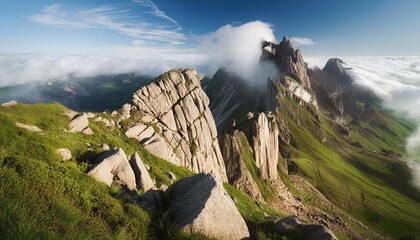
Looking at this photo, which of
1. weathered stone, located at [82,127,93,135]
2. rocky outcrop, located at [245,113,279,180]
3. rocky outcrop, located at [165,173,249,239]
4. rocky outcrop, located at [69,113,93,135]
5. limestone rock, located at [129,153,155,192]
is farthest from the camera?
rocky outcrop, located at [245,113,279,180]

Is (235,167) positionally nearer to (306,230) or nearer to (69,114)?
(69,114)

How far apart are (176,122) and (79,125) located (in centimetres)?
4450

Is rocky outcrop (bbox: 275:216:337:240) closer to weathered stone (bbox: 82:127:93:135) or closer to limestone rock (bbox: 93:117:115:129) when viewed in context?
weathered stone (bbox: 82:127:93:135)

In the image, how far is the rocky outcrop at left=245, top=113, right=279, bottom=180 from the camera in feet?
534

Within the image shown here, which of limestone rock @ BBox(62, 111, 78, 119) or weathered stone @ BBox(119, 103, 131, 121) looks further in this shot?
weathered stone @ BBox(119, 103, 131, 121)

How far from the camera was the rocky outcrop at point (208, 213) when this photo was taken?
17.2m

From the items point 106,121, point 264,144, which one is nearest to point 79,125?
point 106,121

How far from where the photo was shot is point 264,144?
172750 mm

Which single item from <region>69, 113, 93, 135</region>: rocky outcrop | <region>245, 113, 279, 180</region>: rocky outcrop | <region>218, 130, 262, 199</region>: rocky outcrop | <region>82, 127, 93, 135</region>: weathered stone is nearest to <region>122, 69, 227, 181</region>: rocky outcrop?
<region>82, 127, 93, 135</region>: weathered stone

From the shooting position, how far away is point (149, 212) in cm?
1872

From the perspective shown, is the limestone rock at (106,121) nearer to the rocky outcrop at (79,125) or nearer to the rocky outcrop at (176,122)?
the rocky outcrop at (176,122)

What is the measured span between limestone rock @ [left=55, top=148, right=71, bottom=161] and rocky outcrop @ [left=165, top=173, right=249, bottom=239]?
12.1 m

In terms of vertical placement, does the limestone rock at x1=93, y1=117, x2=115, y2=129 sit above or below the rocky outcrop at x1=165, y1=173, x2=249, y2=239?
below

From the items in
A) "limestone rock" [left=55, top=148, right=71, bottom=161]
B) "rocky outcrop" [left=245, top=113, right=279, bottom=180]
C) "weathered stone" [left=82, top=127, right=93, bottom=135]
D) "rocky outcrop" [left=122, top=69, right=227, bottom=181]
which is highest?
"limestone rock" [left=55, top=148, right=71, bottom=161]
